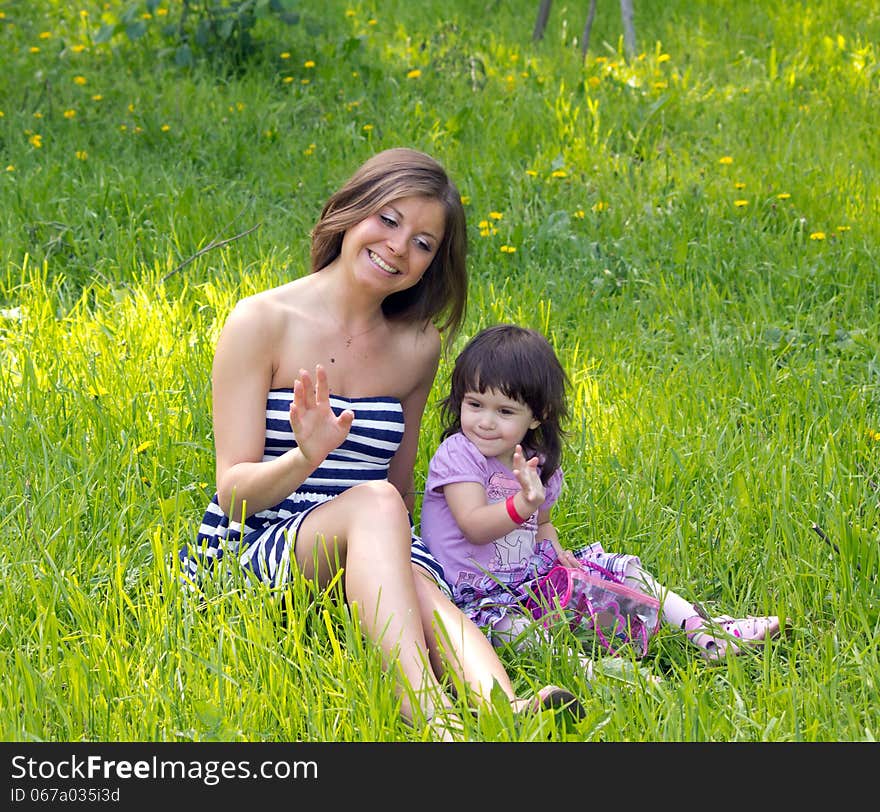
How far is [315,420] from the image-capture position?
7.28 feet

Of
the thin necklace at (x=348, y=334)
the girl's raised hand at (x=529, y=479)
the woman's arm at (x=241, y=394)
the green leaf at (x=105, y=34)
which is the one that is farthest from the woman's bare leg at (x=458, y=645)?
the green leaf at (x=105, y=34)

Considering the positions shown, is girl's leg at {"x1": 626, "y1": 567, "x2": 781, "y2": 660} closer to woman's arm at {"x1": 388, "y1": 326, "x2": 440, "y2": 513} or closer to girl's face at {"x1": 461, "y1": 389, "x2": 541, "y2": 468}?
girl's face at {"x1": 461, "y1": 389, "x2": 541, "y2": 468}

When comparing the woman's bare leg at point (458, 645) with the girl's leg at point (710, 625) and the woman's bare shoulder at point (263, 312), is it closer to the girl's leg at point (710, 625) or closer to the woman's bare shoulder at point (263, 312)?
the girl's leg at point (710, 625)

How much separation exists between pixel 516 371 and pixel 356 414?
1.23 ft

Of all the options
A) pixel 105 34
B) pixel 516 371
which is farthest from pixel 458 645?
pixel 105 34

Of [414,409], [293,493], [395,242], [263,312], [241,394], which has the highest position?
[395,242]

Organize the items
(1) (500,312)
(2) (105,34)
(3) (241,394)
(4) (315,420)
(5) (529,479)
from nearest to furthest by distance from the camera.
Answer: (4) (315,420) → (5) (529,479) → (3) (241,394) → (1) (500,312) → (2) (105,34)

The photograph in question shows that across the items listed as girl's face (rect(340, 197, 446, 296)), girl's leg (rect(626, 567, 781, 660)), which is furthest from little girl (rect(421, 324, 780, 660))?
girl's face (rect(340, 197, 446, 296))

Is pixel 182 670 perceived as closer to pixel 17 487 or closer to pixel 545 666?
pixel 545 666

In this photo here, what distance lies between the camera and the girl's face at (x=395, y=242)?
254 cm

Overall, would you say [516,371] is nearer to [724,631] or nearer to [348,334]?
[348,334]

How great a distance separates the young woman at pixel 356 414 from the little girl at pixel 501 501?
0.10 m

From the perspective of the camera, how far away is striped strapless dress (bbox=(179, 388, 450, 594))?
8.13ft

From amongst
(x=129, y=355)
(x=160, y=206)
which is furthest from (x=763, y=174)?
(x=129, y=355)
